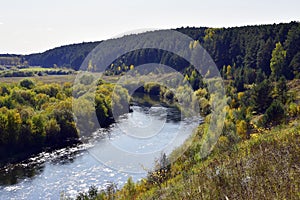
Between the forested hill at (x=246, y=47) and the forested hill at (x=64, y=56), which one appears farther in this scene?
the forested hill at (x=64, y=56)

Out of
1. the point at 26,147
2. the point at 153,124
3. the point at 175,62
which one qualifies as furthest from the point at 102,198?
the point at 175,62

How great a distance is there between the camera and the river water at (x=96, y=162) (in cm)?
2238

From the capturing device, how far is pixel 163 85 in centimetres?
7062

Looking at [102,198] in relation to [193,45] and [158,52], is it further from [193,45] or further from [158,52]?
[158,52]

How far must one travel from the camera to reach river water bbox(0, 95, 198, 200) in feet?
73.4

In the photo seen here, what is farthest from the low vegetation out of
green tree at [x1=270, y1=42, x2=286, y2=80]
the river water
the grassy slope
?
green tree at [x1=270, y1=42, x2=286, y2=80]

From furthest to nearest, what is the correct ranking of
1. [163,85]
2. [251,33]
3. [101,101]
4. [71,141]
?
[251,33] → [163,85] → [101,101] → [71,141]

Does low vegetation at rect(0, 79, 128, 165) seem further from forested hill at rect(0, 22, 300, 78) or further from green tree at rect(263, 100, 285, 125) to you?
forested hill at rect(0, 22, 300, 78)

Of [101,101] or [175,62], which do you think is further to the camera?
[175,62]

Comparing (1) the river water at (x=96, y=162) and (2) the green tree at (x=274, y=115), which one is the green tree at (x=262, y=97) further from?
(2) the green tree at (x=274, y=115)

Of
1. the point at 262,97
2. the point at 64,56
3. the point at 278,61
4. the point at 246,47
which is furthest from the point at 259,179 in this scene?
the point at 64,56

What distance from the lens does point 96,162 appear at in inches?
1098

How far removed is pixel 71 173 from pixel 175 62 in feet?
223

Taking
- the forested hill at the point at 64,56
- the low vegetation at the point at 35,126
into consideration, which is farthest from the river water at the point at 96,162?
the forested hill at the point at 64,56
